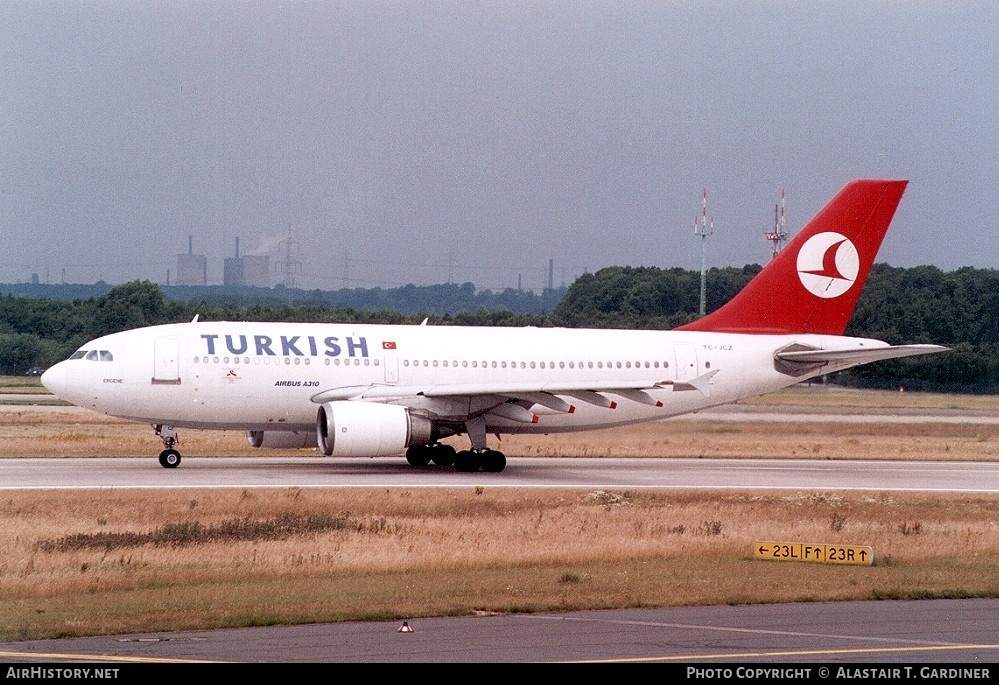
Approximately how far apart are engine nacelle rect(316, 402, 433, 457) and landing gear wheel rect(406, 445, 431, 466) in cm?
276

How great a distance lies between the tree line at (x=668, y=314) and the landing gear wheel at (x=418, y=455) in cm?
3038

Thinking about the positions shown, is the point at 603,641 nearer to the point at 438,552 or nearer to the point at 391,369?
the point at 438,552

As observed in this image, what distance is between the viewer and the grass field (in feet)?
52.7

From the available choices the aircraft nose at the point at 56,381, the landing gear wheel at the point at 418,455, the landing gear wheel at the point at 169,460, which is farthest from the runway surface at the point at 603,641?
the landing gear wheel at the point at 418,455

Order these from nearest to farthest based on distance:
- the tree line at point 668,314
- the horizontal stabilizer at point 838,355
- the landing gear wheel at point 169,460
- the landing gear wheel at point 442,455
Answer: the landing gear wheel at point 169,460
the landing gear wheel at point 442,455
the horizontal stabilizer at point 838,355
the tree line at point 668,314

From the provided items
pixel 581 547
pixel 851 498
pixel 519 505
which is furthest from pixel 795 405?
pixel 581 547

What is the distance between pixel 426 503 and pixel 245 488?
432cm

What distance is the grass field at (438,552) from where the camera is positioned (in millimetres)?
16062

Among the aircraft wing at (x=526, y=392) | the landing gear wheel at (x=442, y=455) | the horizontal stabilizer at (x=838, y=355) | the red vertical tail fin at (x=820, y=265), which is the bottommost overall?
the landing gear wheel at (x=442, y=455)

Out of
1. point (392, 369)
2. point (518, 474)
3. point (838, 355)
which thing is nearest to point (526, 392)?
point (518, 474)

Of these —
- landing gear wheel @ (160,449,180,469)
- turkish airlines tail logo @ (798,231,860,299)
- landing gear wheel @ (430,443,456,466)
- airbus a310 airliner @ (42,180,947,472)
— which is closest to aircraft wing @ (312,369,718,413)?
airbus a310 airliner @ (42,180,947,472)

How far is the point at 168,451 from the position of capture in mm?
32938
